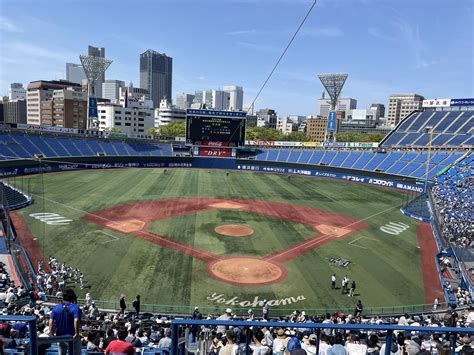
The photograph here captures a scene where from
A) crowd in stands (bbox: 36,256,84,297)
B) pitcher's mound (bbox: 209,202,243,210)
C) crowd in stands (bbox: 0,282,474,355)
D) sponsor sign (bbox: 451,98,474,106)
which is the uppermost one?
sponsor sign (bbox: 451,98,474,106)

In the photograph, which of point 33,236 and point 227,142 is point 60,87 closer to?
point 227,142

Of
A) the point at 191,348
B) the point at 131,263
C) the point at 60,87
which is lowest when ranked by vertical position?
the point at 131,263

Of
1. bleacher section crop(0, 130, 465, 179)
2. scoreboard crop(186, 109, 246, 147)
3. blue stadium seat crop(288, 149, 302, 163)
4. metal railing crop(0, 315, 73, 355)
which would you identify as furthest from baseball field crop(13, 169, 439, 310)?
blue stadium seat crop(288, 149, 302, 163)

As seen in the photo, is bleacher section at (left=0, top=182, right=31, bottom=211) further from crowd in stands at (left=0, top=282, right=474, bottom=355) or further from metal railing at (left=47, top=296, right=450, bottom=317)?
crowd in stands at (left=0, top=282, right=474, bottom=355)

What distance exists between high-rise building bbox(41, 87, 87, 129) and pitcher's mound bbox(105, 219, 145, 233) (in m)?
124

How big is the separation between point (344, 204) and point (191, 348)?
142 ft

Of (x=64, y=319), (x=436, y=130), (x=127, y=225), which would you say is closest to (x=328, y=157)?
(x=436, y=130)

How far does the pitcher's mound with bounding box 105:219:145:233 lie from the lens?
31.9 metres

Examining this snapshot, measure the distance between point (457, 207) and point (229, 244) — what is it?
936 inches

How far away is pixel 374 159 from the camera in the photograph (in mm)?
73188

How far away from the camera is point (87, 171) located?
65.2 meters

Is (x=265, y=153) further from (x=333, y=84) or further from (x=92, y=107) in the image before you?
(x=92, y=107)

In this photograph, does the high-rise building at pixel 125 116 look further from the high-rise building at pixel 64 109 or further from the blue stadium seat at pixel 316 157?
the blue stadium seat at pixel 316 157

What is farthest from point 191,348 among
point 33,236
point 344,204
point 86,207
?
point 344,204
